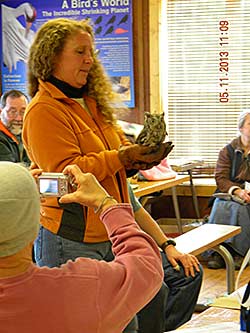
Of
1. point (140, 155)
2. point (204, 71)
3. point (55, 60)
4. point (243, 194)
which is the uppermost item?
point (55, 60)

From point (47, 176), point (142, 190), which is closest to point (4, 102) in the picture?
point (142, 190)

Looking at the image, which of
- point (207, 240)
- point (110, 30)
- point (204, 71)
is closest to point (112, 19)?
point (110, 30)

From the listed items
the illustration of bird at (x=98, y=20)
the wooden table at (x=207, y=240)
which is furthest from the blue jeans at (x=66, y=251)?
the illustration of bird at (x=98, y=20)

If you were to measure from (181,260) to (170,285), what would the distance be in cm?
10

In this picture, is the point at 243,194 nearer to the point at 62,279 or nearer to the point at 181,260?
the point at 181,260

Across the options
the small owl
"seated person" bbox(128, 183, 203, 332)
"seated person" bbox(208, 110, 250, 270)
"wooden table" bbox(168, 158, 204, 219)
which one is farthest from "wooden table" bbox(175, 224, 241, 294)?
"wooden table" bbox(168, 158, 204, 219)

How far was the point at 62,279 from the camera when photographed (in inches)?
47.2

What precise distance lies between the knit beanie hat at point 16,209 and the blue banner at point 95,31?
15.9 feet

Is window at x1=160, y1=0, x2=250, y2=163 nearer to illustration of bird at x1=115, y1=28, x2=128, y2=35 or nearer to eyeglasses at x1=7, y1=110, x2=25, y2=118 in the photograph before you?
illustration of bird at x1=115, y1=28, x2=128, y2=35

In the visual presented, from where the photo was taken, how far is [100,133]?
2297mm

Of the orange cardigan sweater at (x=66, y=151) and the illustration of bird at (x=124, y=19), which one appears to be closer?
the orange cardigan sweater at (x=66, y=151)

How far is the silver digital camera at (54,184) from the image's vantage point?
151 centimetres

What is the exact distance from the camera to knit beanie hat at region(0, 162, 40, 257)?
111 cm

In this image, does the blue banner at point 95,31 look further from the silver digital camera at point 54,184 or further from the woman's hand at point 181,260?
the silver digital camera at point 54,184
